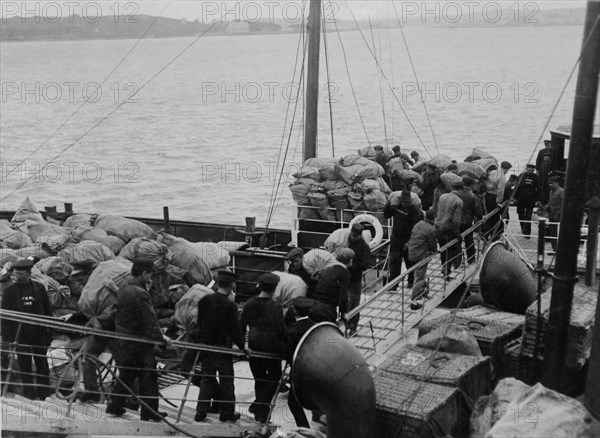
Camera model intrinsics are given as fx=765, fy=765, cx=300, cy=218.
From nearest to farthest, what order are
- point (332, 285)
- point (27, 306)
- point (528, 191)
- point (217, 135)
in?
point (27, 306) → point (332, 285) → point (528, 191) → point (217, 135)

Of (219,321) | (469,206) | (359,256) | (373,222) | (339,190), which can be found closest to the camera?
(219,321)

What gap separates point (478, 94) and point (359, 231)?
72057 millimetres

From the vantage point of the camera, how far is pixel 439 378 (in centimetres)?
710

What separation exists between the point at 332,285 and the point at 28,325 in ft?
11.2

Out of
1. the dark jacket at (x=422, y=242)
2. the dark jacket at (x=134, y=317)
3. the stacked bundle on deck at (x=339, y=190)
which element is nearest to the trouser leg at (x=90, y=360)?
the dark jacket at (x=134, y=317)

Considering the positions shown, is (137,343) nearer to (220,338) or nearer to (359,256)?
(220,338)

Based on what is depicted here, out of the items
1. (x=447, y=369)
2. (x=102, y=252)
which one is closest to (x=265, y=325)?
(x=447, y=369)

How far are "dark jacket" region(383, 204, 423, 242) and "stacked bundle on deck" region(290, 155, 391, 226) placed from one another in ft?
7.15

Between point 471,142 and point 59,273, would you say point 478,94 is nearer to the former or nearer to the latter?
point 471,142

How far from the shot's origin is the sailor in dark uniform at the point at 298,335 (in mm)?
7680

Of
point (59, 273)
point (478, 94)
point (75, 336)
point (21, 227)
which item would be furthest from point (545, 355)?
point (478, 94)

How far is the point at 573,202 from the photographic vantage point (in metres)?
6.95

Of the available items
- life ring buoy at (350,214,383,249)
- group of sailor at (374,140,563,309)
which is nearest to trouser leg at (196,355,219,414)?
group of sailor at (374,140,563,309)

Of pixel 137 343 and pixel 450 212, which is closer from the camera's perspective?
pixel 137 343
